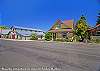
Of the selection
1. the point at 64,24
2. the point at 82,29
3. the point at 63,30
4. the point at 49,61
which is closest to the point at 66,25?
the point at 64,24

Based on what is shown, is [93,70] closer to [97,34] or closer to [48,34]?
[97,34]

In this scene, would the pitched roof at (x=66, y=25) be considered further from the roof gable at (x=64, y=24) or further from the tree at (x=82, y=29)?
the tree at (x=82, y=29)

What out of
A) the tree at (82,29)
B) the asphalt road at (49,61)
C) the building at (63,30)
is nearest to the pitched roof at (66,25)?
the building at (63,30)

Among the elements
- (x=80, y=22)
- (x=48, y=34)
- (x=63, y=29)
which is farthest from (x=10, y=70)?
(x=63, y=29)

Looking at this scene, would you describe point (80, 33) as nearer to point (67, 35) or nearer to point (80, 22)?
point (80, 22)

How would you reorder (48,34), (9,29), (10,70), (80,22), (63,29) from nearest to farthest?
(10,70)
(80,22)
(48,34)
(63,29)
(9,29)

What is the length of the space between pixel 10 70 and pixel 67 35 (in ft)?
170

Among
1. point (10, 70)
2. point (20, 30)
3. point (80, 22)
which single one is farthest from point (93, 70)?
point (20, 30)

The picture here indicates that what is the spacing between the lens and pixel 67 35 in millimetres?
58750

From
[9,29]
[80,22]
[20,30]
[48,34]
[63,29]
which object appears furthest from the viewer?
[9,29]

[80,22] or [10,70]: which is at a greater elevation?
[80,22]

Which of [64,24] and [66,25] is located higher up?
[64,24]

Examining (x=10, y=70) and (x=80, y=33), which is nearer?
(x=10, y=70)

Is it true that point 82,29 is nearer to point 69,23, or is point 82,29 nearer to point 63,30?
point 69,23
